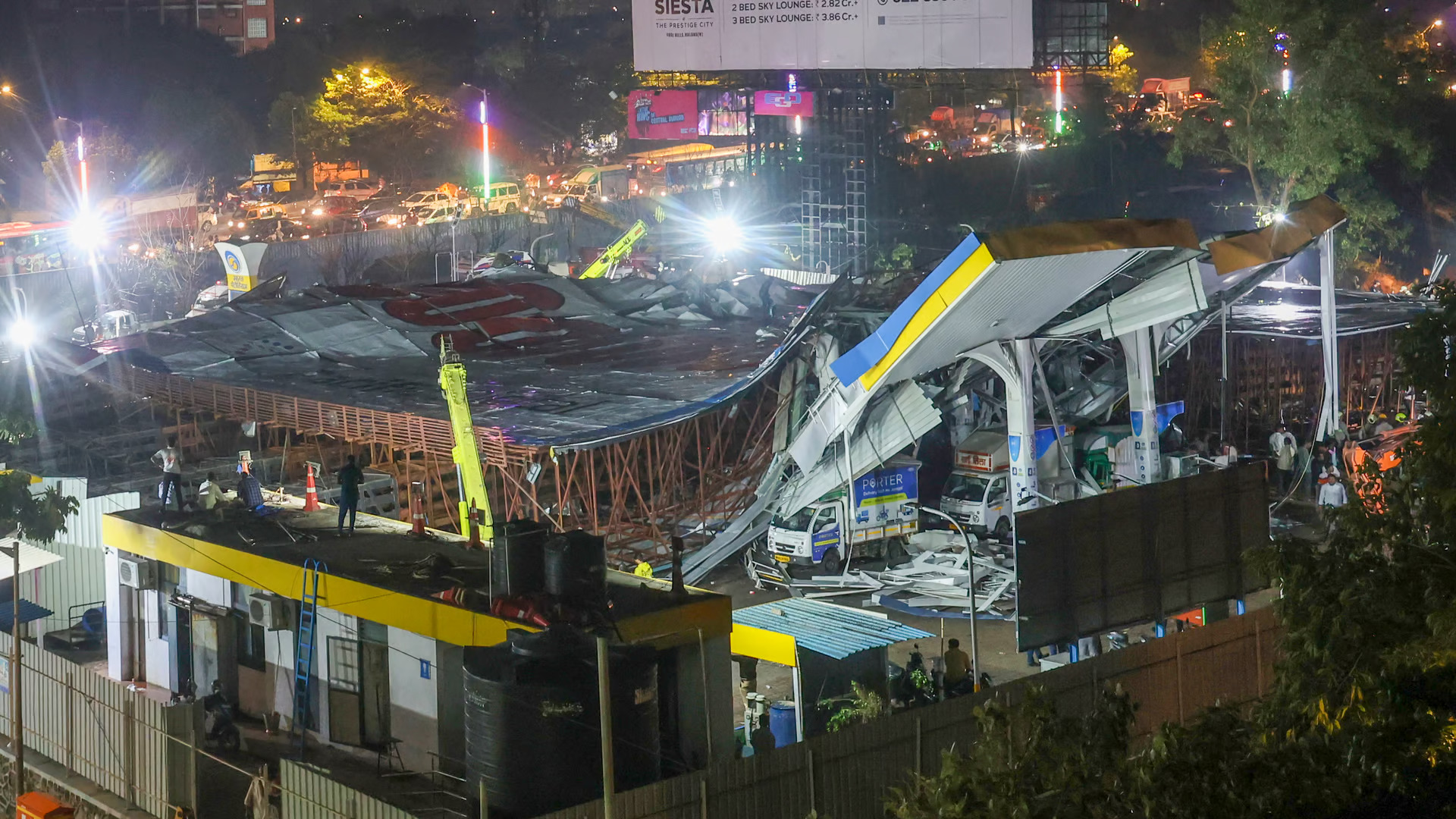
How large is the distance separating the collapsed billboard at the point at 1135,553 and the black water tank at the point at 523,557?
15.3ft

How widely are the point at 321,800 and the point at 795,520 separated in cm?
1482

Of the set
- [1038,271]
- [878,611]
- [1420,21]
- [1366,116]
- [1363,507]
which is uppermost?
[1420,21]

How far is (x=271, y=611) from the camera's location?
16.7 m

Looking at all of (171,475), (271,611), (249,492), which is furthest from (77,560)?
(271,611)

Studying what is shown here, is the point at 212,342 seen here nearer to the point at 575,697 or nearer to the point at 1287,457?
the point at 1287,457

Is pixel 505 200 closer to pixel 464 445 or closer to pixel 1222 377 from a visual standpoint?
pixel 1222 377

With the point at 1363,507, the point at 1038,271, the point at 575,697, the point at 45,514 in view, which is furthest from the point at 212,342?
the point at 1363,507

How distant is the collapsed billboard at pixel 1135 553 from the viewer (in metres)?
15.9

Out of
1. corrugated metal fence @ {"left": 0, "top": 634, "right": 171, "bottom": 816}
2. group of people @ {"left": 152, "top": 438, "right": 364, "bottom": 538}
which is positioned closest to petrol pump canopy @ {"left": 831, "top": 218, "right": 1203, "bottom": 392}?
group of people @ {"left": 152, "top": 438, "right": 364, "bottom": 538}

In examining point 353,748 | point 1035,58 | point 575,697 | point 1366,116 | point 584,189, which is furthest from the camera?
point 584,189

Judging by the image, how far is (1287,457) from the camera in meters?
29.0

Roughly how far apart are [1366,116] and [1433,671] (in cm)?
4522

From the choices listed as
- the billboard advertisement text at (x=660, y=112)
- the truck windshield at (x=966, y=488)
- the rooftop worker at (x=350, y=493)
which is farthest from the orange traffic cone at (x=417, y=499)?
the billboard advertisement text at (x=660, y=112)

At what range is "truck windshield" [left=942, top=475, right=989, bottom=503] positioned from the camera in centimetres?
2606
